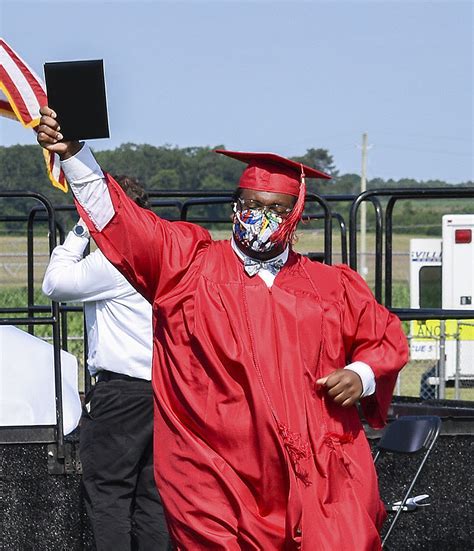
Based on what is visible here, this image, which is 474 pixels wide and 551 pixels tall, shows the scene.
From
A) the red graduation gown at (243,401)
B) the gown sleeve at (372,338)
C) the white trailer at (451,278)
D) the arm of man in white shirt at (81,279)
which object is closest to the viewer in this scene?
the red graduation gown at (243,401)

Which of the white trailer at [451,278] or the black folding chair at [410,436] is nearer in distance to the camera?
the black folding chair at [410,436]

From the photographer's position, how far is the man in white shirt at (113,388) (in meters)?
5.38

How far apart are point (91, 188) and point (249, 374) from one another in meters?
0.77

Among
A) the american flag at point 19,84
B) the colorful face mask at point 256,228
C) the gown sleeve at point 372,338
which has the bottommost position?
the gown sleeve at point 372,338

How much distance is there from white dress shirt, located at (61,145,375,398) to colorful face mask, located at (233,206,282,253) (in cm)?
9

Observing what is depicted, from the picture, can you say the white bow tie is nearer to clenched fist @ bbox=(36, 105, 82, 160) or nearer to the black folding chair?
clenched fist @ bbox=(36, 105, 82, 160)

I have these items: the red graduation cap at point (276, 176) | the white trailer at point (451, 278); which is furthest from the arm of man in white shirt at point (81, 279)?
the white trailer at point (451, 278)

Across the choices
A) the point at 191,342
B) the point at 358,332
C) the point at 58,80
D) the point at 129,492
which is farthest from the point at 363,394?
the point at 129,492

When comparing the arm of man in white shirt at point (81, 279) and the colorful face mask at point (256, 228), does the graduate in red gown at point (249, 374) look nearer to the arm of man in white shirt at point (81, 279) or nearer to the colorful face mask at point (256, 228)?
the colorful face mask at point (256, 228)

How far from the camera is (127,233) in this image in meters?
3.96

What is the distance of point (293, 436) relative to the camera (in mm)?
3846

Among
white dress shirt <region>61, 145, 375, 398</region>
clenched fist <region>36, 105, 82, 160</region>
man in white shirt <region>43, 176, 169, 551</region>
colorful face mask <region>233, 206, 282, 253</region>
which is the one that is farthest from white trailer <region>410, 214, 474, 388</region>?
clenched fist <region>36, 105, 82, 160</region>

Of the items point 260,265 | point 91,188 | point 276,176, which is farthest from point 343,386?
point 91,188

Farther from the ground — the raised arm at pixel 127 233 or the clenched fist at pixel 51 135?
the clenched fist at pixel 51 135
